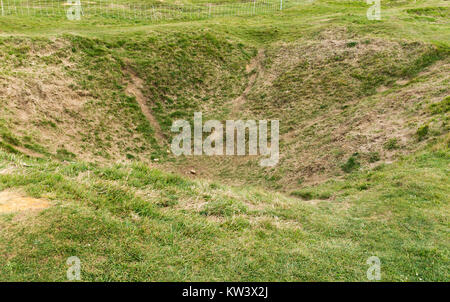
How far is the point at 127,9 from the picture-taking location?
33938 mm

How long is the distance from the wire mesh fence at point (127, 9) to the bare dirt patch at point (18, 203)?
2551 cm

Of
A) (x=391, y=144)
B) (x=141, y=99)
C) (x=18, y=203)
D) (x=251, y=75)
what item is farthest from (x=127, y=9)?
(x=18, y=203)

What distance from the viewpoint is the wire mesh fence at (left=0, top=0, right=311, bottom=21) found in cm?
3036

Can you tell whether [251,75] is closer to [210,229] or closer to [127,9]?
[127,9]

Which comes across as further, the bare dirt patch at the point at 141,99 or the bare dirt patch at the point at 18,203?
the bare dirt patch at the point at 141,99

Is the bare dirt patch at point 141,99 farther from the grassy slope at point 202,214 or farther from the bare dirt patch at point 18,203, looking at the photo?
the bare dirt patch at point 18,203

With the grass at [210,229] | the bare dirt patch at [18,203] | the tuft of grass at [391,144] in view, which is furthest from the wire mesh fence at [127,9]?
the bare dirt patch at [18,203]

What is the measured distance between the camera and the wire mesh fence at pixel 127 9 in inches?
1195

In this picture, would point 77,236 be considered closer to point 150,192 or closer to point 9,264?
point 9,264

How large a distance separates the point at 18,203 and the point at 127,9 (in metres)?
30.6

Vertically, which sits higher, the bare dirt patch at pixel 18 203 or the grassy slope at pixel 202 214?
the bare dirt patch at pixel 18 203

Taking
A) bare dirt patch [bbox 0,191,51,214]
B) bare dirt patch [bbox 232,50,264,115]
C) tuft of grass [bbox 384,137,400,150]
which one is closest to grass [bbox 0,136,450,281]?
bare dirt patch [bbox 0,191,51,214]

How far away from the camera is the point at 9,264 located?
6.08m

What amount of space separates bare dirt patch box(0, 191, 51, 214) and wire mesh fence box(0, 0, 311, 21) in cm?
2551
